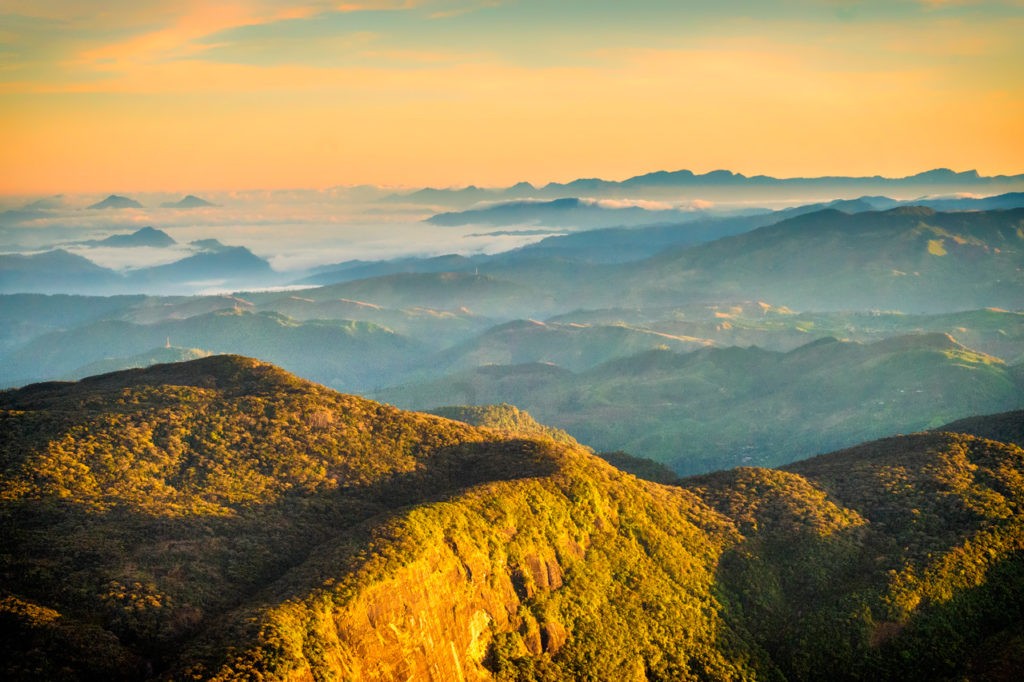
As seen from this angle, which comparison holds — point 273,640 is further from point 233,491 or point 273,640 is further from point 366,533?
point 233,491

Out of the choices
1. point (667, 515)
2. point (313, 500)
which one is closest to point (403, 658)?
point (313, 500)

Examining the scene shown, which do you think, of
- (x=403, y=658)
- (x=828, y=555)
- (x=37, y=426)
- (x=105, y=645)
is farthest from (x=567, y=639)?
(x=37, y=426)

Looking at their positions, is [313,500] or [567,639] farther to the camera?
[313,500]

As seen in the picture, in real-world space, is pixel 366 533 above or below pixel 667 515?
above

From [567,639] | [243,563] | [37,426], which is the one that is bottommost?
[567,639]

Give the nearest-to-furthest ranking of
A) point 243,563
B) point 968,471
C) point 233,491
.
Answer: point 243,563, point 233,491, point 968,471

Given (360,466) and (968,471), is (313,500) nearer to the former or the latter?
(360,466)

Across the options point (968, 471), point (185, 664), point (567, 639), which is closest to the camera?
point (185, 664)
